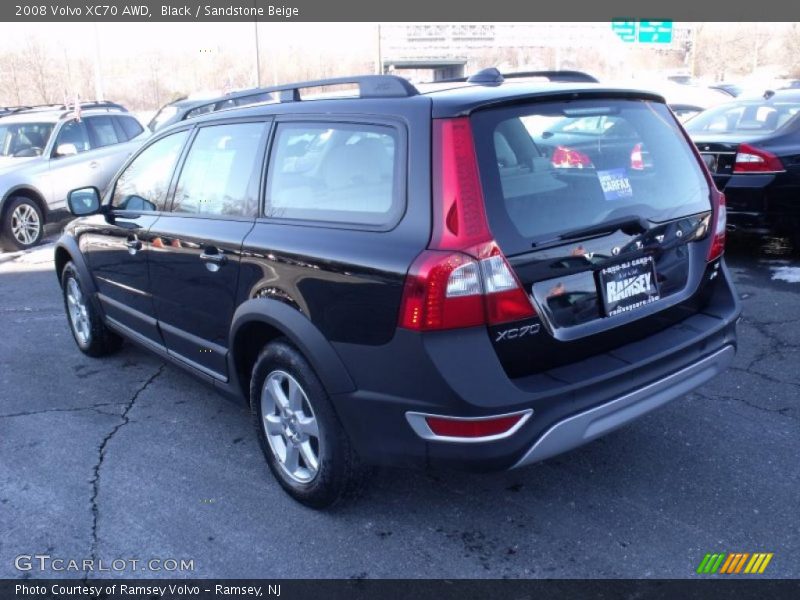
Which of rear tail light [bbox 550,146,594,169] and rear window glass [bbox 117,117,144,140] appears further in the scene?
rear window glass [bbox 117,117,144,140]

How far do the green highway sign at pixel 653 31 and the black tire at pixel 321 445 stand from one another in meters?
38.9

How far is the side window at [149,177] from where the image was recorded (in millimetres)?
4273

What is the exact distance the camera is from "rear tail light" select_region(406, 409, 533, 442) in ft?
8.50

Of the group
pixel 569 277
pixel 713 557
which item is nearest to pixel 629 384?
pixel 569 277

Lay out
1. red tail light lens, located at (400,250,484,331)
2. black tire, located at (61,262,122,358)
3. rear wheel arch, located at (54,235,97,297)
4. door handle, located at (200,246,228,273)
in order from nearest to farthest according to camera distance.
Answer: red tail light lens, located at (400,250,484,331) < door handle, located at (200,246,228,273) < rear wheel arch, located at (54,235,97,297) < black tire, located at (61,262,122,358)

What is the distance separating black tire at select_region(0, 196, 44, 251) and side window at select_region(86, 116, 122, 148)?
1.51m

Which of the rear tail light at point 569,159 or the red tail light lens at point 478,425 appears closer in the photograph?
the red tail light lens at point 478,425

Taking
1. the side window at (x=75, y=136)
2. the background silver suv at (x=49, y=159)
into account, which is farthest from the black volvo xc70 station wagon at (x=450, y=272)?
the side window at (x=75, y=136)

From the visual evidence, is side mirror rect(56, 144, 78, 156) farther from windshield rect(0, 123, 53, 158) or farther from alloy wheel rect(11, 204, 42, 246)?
alloy wheel rect(11, 204, 42, 246)

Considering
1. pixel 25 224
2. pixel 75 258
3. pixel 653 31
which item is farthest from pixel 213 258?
pixel 653 31

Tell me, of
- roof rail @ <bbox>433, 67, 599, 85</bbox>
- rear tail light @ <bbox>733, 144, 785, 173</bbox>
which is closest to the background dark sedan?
rear tail light @ <bbox>733, 144, 785, 173</bbox>

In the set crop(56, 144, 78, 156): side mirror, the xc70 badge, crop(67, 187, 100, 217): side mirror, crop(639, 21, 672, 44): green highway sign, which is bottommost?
crop(56, 144, 78, 156): side mirror

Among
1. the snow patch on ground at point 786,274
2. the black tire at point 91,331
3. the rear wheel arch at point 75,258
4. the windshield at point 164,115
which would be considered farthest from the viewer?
the windshield at point 164,115

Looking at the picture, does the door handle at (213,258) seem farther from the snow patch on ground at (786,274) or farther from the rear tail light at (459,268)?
the snow patch on ground at (786,274)
